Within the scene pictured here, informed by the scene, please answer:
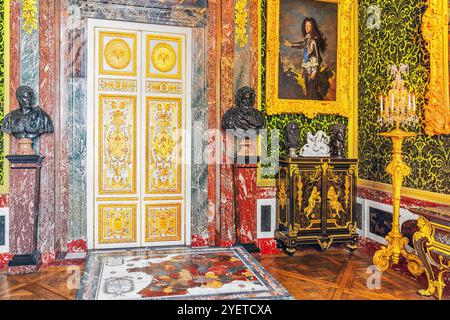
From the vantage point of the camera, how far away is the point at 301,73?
5.59m

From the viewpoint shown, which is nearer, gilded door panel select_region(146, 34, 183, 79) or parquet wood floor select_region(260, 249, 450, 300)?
parquet wood floor select_region(260, 249, 450, 300)

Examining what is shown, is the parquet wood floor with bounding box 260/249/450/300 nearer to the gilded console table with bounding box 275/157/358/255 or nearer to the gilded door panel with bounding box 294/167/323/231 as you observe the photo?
the gilded console table with bounding box 275/157/358/255

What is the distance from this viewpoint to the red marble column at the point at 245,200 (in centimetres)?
507

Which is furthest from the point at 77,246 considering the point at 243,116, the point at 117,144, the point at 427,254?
the point at 427,254

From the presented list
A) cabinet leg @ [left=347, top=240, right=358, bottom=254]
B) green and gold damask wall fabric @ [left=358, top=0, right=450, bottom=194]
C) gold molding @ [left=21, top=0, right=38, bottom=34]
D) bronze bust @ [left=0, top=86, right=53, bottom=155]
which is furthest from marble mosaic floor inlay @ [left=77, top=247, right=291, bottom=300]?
Result: gold molding @ [left=21, top=0, right=38, bottom=34]

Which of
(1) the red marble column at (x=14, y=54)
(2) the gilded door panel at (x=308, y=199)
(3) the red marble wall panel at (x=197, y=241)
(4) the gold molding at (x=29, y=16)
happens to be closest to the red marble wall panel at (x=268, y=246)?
(2) the gilded door panel at (x=308, y=199)

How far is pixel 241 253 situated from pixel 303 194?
124cm

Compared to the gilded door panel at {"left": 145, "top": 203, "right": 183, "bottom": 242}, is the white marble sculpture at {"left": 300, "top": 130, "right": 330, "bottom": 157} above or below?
above

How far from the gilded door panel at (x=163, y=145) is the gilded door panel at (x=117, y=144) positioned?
0.71 ft

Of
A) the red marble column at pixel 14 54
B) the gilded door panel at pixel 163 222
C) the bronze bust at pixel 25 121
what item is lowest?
the gilded door panel at pixel 163 222

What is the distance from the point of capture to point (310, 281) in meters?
4.10

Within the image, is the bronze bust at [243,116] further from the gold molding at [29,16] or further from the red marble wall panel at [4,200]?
the red marble wall panel at [4,200]

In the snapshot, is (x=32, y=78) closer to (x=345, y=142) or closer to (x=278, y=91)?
(x=278, y=91)

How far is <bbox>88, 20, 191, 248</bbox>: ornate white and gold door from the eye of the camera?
5.11 m
